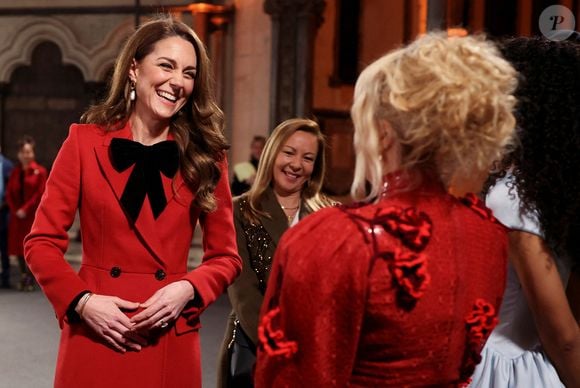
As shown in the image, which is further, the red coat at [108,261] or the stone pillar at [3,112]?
the stone pillar at [3,112]

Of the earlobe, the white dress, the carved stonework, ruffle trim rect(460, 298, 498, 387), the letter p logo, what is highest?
the carved stonework

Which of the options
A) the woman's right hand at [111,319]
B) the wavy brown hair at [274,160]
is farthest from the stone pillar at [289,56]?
the woman's right hand at [111,319]

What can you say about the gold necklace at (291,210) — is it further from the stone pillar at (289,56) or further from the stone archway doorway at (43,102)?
the stone archway doorway at (43,102)

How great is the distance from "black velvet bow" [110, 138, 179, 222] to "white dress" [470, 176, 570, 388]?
944 mm

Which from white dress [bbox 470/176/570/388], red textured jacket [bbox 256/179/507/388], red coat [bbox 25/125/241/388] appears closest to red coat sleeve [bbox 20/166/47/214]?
red coat [bbox 25/125/241/388]

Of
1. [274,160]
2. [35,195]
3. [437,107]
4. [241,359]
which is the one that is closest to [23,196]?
[35,195]

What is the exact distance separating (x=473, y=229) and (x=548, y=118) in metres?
→ 0.50

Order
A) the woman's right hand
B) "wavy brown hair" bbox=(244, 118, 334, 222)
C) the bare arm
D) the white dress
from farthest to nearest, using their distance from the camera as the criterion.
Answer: "wavy brown hair" bbox=(244, 118, 334, 222), the woman's right hand, the white dress, the bare arm

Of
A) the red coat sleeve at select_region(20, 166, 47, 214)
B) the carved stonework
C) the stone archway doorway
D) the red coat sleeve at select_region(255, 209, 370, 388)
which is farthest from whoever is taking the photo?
the stone archway doorway

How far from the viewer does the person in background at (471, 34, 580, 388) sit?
6.28 feet

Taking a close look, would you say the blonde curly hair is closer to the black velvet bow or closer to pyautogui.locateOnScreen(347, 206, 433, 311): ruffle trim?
pyautogui.locateOnScreen(347, 206, 433, 311): ruffle trim

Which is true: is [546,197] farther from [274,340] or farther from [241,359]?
[241,359]

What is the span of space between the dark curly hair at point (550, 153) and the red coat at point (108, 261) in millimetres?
972

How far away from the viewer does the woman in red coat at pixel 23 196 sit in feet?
31.5
